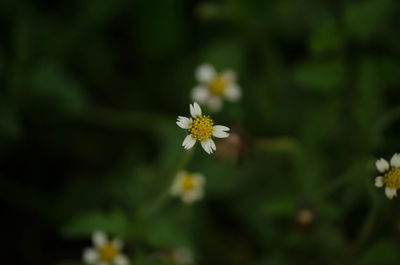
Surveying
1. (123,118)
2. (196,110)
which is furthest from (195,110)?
(123,118)

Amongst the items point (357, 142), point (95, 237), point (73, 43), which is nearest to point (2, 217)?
point (95, 237)

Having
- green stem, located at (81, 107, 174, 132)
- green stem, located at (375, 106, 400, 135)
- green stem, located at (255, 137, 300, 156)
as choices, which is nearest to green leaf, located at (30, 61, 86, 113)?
green stem, located at (81, 107, 174, 132)

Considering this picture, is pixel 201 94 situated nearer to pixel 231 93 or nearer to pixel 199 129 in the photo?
pixel 231 93

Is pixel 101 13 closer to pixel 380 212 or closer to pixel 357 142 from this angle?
pixel 357 142

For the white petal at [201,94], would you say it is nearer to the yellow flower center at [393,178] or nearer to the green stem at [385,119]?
the green stem at [385,119]

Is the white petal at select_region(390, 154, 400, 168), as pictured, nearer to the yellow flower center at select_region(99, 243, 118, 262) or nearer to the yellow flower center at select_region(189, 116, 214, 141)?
the yellow flower center at select_region(189, 116, 214, 141)

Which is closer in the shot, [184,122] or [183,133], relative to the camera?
[184,122]

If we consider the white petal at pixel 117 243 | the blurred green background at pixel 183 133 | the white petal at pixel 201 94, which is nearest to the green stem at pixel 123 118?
the blurred green background at pixel 183 133
